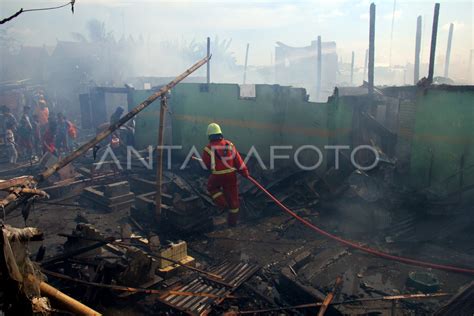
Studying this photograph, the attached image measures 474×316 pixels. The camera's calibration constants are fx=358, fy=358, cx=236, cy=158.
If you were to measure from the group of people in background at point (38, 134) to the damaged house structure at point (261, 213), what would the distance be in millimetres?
517

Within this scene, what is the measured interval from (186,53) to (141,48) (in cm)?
849

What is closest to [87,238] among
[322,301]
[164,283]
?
[164,283]

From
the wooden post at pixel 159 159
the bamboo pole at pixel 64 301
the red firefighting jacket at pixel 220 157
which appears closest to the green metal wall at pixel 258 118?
the red firefighting jacket at pixel 220 157

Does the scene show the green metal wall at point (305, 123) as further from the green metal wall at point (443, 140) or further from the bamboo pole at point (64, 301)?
the bamboo pole at point (64, 301)

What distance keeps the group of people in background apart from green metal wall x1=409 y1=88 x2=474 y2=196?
11.5 metres

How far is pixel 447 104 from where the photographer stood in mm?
8172

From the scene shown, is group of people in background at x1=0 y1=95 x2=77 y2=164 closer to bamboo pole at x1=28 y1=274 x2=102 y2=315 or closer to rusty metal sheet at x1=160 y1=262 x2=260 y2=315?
rusty metal sheet at x1=160 y1=262 x2=260 y2=315

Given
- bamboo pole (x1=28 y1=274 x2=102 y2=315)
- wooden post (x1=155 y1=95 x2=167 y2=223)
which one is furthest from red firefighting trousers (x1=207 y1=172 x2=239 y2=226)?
bamboo pole (x1=28 y1=274 x2=102 y2=315)

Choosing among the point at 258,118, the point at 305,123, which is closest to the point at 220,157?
the point at 305,123

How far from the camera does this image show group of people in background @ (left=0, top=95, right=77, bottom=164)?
12.7 metres

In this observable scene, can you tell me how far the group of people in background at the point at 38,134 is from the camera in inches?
501

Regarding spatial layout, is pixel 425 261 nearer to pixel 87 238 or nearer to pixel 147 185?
pixel 87 238

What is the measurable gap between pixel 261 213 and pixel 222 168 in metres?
2.01

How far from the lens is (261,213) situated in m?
8.74
